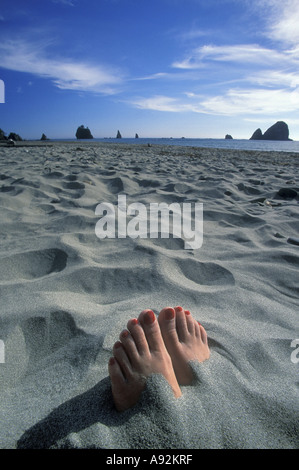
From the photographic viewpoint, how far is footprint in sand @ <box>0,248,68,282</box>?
58.9 inches

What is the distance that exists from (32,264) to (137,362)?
0.99m

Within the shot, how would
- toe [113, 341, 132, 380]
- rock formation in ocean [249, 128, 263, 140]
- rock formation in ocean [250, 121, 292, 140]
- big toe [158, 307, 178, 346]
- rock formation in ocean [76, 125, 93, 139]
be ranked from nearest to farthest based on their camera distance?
toe [113, 341, 132, 380], big toe [158, 307, 178, 346], rock formation in ocean [76, 125, 93, 139], rock formation in ocean [250, 121, 292, 140], rock formation in ocean [249, 128, 263, 140]

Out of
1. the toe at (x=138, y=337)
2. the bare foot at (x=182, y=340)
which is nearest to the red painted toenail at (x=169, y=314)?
the bare foot at (x=182, y=340)

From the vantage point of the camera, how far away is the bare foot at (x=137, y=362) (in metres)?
0.80

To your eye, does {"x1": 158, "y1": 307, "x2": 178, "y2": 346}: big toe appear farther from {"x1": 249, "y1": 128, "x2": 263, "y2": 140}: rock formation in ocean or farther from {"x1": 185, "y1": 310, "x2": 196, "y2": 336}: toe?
{"x1": 249, "y1": 128, "x2": 263, "y2": 140}: rock formation in ocean

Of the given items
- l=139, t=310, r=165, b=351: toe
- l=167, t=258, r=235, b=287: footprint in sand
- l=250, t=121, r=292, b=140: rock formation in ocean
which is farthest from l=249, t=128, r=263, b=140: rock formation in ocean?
l=139, t=310, r=165, b=351: toe

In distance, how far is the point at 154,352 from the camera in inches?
36.1

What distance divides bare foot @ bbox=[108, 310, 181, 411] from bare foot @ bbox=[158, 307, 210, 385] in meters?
0.05

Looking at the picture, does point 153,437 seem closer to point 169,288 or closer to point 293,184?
point 169,288

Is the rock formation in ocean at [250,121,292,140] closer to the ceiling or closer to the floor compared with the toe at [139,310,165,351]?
closer to the ceiling

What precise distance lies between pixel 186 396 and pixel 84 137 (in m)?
58.5

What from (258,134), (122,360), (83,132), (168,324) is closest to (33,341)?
(122,360)

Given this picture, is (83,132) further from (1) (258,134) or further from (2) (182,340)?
(2) (182,340)

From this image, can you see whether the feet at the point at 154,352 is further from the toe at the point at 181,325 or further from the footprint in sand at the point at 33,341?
the footprint in sand at the point at 33,341
